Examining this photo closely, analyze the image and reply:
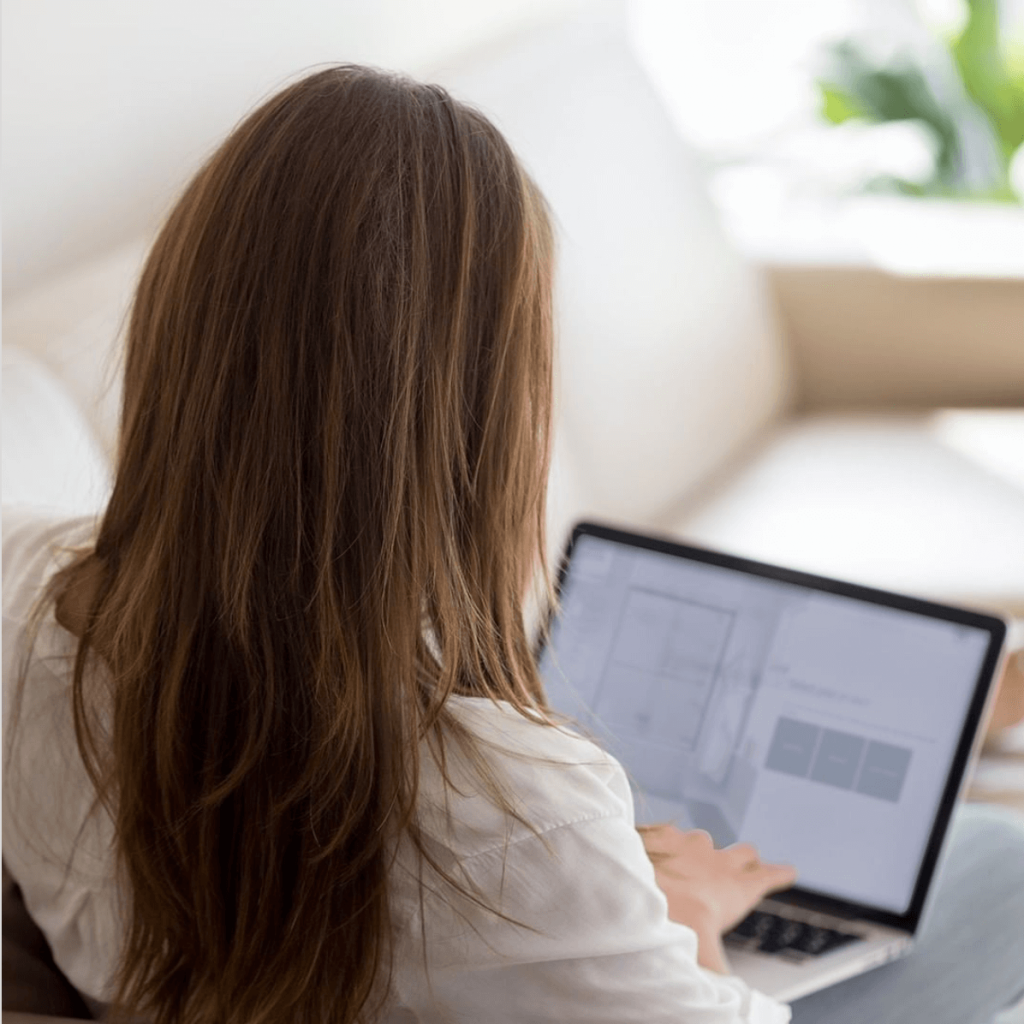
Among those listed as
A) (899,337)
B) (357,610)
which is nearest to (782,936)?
(357,610)

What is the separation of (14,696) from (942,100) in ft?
10.3

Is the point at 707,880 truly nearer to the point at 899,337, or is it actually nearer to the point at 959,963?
the point at 959,963

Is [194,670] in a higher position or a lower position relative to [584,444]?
lower

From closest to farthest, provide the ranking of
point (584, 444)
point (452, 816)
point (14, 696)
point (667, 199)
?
point (452, 816)
point (14, 696)
point (584, 444)
point (667, 199)

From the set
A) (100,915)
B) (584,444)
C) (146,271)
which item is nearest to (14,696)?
(100,915)

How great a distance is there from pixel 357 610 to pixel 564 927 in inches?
7.0

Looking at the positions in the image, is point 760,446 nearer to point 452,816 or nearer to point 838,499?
point 838,499

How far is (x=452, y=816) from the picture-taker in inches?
24.7


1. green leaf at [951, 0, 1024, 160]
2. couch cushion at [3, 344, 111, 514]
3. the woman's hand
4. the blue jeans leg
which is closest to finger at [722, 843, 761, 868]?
the woman's hand

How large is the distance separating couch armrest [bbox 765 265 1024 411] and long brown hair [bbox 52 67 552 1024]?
156 cm

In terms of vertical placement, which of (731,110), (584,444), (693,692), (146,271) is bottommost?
(693,692)

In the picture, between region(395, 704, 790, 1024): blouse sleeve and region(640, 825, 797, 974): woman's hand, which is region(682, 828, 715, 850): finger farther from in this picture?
region(395, 704, 790, 1024): blouse sleeve

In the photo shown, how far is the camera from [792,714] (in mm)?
980

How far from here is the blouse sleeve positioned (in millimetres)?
622
